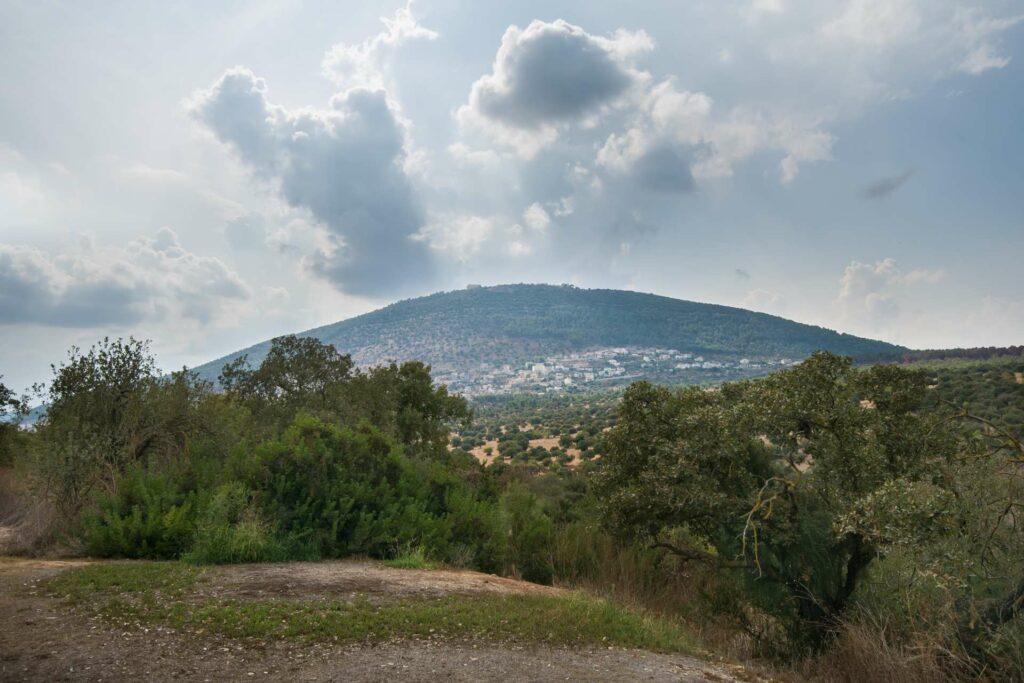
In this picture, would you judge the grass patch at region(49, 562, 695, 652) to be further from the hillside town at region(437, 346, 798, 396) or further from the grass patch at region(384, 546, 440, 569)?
the hillside town at region(437, 346, 798, 396)

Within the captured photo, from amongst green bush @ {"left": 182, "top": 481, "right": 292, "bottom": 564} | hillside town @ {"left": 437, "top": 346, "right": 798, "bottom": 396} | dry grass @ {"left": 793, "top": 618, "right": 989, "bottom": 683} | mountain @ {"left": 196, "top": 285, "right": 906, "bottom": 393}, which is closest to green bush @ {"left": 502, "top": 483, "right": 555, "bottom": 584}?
green bush @ {"left": 182, "top": 481, "right": 292, "bottom": 564}

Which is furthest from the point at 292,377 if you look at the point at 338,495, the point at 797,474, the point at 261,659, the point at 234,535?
the point at 261,659

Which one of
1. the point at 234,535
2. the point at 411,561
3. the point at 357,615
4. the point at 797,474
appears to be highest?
the point at 797,474

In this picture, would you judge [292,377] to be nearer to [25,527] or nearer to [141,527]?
[25,527]

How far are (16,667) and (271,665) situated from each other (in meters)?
2.31

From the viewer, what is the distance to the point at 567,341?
17475 centimetres

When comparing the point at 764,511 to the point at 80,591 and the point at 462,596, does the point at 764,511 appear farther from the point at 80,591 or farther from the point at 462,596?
the point at 80,591

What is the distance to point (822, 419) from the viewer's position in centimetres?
1131

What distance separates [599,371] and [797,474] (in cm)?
14317

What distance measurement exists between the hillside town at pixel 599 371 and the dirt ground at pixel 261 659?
125455 millimetres

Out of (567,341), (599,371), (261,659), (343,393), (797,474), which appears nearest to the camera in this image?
(261,659)

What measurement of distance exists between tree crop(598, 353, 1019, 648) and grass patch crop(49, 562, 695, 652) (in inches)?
119

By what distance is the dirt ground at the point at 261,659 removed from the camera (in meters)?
6.23

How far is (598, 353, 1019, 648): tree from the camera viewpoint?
11023 millimetres
